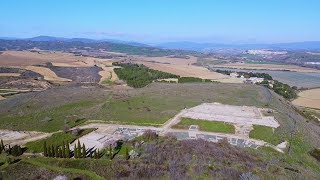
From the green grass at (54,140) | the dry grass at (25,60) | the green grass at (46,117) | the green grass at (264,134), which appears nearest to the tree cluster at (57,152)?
the green grass at (54,140)

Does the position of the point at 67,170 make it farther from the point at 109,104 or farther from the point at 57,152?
the point at 109,104

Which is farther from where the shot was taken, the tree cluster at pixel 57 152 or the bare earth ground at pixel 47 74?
the bare earth ground at pixel 47 74

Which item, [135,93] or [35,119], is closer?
[35,119]

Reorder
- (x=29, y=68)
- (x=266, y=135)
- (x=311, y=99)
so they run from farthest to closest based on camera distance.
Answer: (x=29, y=68) → (x=311, y=99) → (x=266, y=135)

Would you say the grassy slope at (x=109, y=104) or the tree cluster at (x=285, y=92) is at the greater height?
the grassy slope at (x=109, y=104)

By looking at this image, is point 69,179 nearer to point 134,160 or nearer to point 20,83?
point 134,160

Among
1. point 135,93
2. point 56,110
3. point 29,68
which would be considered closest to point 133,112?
point 56,110

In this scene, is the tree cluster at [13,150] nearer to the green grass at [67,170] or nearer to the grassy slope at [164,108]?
the green grass at [67,170]
